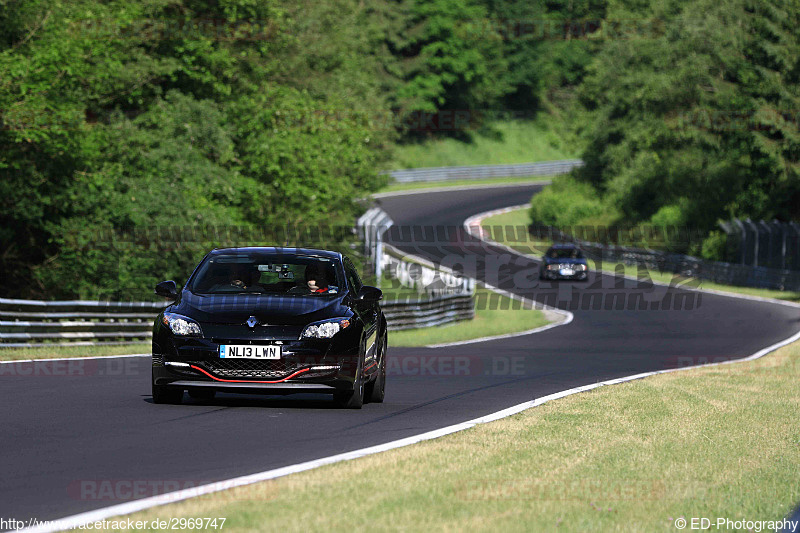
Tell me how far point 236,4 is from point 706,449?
34878 millimetres

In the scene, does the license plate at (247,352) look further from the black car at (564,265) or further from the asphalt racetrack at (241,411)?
the black car at (564,265)

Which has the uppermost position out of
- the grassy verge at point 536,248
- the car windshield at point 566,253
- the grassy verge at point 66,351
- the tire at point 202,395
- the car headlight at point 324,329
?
the car headlight at point 324,329

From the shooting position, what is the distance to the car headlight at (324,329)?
1209 centimetres

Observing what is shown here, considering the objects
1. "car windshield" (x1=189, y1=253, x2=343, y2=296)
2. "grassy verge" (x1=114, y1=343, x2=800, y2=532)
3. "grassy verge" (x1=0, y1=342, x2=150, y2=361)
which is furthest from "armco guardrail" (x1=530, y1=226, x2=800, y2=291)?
"car windshield" (x1=189, y1=253, x2=343, y2=296)

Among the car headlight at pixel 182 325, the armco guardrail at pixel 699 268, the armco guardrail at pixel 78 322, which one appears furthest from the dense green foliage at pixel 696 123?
the car headlight at pixel 182 325

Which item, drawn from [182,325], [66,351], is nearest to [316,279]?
[182,325]

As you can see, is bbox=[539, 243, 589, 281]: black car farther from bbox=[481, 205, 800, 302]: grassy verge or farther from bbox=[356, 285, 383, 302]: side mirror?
bbox=[356, 285, 383, 302]: side mirror

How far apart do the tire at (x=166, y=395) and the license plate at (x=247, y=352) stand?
2.64ft

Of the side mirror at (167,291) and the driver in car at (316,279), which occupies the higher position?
the driver in car at (316,279)

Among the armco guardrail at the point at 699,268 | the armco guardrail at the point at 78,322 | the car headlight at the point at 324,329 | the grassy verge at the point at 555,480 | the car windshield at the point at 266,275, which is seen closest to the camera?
the grassy verge at the point at 555,480

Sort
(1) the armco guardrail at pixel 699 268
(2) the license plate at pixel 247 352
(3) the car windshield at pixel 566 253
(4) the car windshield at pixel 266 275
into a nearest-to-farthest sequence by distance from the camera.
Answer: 1. (2) the license plate at pixel 247 352
2. (4) the car windshield at pixel 266 275
3. (1) the armco guardrail at pixel 699 268
4. (3) the car windshield at pixel 566 253

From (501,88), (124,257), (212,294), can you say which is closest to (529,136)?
(501,88)

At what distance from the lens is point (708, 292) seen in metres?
48.3

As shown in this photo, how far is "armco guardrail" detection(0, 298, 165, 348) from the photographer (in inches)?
867
